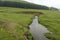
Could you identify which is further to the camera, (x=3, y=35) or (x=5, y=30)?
(x=5, y=30)

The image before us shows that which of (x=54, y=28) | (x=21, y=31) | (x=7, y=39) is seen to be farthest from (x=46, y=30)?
(x=7, y=39)

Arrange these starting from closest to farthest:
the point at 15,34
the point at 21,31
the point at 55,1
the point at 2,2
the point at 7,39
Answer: the point at 7,39 → the point at 15,34 → the point at 21,31 → the point at 2,2 → the point at 55,1

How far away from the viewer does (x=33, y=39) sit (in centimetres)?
4050

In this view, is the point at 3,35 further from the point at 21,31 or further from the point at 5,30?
the point at 21,31

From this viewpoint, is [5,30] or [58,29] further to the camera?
[58,29]

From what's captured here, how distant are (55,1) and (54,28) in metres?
81.4

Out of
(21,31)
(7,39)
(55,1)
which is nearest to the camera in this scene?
(7,39)

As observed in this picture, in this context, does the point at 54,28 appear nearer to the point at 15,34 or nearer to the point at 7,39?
the point at 15,34

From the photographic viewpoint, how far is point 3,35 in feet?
125

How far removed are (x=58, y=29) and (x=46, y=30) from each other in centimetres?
296

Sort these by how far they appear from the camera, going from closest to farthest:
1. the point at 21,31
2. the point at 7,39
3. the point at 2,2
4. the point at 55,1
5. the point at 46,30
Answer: the point at 7,39
the point at 21,31
the point at 46,30
the point at 2,2
the point at 55,1

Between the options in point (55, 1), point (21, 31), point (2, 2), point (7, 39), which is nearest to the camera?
point (7, 39)

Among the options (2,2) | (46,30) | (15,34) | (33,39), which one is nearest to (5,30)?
(15,34)

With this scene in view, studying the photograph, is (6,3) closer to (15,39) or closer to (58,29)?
(58,29)
